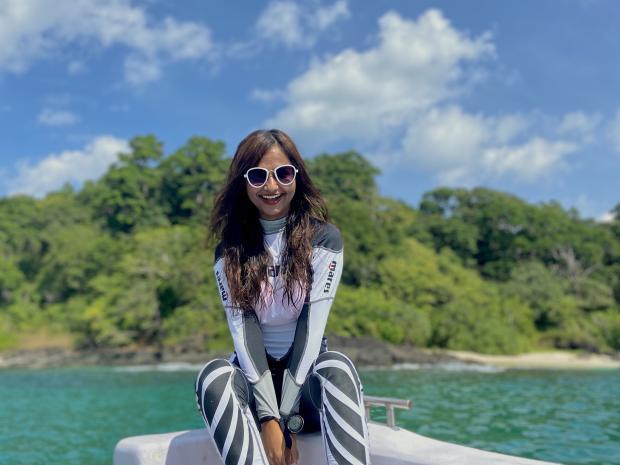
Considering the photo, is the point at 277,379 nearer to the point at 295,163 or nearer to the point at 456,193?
the point at 295,163

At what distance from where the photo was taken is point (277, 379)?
2129 millimetres

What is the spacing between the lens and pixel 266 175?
85.6 inches

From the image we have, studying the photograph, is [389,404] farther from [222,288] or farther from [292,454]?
[222,288]

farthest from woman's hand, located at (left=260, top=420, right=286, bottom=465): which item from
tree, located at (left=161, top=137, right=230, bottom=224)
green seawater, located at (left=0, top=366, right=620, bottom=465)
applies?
tree, located at (left=161, top=137, right=230, bottom=224)

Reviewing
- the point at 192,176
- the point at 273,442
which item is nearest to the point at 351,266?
the point at 192,176

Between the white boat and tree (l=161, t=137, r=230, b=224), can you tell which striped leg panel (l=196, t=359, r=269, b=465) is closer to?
the white boat

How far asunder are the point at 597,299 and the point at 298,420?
A: 112 ft

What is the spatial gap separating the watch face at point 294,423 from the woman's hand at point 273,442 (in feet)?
0.19

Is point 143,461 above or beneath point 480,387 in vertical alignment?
above

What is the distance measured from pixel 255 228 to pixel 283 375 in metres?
0.61

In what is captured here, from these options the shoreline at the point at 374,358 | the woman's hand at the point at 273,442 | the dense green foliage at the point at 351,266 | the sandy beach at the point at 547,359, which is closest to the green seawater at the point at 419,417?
the woman's hand at the point at 273,442

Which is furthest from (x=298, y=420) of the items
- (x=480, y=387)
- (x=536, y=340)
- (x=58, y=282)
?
(x=58, y=282)

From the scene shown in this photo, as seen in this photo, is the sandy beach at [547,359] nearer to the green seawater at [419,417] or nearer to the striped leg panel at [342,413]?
the green seawater at [419,417]

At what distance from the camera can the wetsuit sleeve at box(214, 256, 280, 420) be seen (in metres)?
1.94
